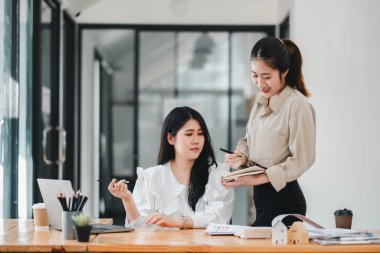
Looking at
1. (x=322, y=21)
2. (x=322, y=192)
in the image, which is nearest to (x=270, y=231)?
(x=322, y=192)

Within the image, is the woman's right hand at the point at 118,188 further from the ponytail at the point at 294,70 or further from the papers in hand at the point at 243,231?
the ponytail at the point at 294,70

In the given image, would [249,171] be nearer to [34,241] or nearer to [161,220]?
[161,220]

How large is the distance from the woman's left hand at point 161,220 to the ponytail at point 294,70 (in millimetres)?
795

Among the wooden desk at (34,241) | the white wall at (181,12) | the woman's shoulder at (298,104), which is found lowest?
the wooden desk at (34,241)

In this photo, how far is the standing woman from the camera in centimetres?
298

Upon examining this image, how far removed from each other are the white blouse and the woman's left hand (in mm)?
224

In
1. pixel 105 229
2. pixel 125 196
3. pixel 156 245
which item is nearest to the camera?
pixel 156 245

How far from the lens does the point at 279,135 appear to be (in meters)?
3.06

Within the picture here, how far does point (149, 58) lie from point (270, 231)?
18.1ft

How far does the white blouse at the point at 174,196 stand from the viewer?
→ 3.38 m

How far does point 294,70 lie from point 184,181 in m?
0.80

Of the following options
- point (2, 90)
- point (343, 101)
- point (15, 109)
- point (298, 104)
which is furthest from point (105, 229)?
point (343, 101)

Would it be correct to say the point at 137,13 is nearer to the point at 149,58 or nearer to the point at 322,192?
the point at 149,58

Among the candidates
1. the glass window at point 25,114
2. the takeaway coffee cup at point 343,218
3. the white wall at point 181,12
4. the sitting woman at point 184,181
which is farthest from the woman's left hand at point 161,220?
the white wall at point 181,12
